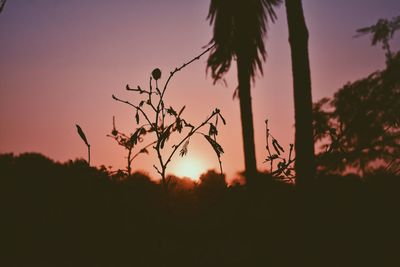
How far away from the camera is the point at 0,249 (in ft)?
9.58

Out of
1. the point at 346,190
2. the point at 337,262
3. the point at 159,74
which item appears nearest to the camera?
the point at 159,74

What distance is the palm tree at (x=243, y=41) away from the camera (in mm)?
8961

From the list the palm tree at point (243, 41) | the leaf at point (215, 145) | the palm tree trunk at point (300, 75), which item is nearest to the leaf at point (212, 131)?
the leaf at point (215, 145)

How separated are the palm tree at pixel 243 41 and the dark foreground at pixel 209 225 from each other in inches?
215

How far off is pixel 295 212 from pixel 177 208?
1.05 m

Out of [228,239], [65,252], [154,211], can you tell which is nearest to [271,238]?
[228,239]

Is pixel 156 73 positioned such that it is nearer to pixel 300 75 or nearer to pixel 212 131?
pixel 212 131

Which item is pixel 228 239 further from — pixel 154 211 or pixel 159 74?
pixel 159 74

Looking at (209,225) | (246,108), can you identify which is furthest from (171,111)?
(246,108)

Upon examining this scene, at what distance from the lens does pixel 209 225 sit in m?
2.91

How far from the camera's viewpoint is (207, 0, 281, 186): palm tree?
29.4 feet

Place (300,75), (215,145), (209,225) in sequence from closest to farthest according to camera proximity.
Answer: (215,145), (209,225), (300,75)

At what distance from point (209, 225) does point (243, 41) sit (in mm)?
6800

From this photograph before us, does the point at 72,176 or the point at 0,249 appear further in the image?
the point at 72,176
